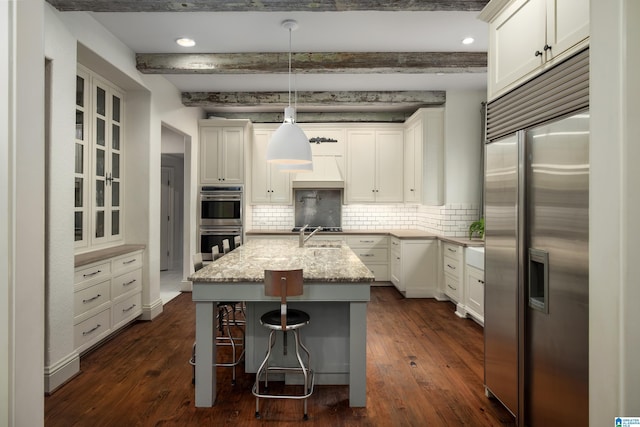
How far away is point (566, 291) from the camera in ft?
5.81

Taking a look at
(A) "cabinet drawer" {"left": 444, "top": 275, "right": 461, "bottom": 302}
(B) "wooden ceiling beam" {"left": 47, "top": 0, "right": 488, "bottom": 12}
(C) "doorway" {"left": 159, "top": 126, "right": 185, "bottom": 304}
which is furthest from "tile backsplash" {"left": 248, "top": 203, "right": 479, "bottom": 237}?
(B) "wooden ceiling beam" {"left": 47, "top": 0, "right": 488, "bottom": 12}

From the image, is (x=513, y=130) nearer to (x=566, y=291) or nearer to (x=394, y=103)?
(x=566, y=291)

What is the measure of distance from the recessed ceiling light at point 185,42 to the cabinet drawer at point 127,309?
108 inches

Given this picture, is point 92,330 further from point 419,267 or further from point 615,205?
point 419,267

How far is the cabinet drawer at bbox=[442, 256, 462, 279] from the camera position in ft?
15.4

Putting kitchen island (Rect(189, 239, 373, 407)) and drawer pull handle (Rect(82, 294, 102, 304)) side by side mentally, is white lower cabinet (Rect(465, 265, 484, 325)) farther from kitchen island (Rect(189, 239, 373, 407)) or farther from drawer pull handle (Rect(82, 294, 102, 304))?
drawer pull handle (Rect(82, 294, 102, 304))

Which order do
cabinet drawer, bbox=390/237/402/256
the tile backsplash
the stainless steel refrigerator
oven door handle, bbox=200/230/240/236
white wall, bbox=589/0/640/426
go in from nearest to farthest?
white wall, bbox=589/0/640/426 < the stainless steel refrigerator < cabinet drawer, bbox=390/237/402/256 < oven door handle, bbox=200/230/240/236 < the tile backsplash

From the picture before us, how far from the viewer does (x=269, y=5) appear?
108 inches

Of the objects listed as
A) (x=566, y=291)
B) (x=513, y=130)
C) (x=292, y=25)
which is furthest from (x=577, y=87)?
(x=292, y=25)

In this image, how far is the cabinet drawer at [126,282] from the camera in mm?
3751

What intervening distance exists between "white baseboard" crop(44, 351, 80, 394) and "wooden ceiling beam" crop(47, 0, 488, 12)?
106 inches

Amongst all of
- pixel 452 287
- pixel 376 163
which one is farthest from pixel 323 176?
pixel 452 287

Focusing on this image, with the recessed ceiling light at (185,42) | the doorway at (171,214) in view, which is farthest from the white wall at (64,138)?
the doorway at (171,214)

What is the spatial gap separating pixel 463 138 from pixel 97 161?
464cm
